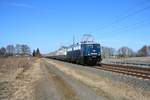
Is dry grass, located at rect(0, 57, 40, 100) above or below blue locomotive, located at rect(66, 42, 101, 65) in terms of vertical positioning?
below

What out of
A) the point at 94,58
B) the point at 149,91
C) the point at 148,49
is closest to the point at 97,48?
the point at 94,58

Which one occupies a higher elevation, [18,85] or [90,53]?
[90,53]

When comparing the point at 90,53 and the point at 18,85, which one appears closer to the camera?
the point at 18,85

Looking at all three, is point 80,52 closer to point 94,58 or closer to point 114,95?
point 94,58

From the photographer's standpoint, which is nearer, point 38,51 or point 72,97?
point 72,97

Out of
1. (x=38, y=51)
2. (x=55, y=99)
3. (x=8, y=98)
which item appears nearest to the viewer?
(x=55, y=99)

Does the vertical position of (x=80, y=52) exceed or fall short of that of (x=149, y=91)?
it exceeds it

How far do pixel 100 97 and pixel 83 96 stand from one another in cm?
83

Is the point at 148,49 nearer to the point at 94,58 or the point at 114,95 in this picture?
the point at 94,58

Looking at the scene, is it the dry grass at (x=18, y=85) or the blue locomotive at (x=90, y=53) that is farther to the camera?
the blue locomotive at (x=90, y=53)

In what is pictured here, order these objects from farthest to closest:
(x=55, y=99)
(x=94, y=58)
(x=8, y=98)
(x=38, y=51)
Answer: (x=38, y=51), (x=94, y=58), (x=8, y=98), (x=55, y=99)

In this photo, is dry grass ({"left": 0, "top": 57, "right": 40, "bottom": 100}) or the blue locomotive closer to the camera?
dry grass ({"left": 0, "top": 57, "right": 40, "bottom": 100})

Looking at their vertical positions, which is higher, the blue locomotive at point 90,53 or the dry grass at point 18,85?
the blue locomotive at point 90,53

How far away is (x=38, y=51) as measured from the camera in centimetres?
19850
